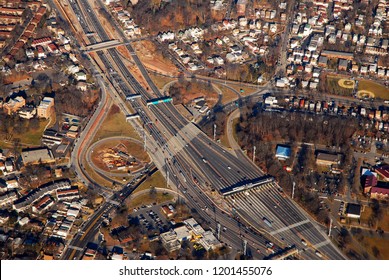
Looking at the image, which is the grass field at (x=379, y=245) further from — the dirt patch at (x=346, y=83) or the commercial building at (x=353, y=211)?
the dirt patch at (x=346, y=83)

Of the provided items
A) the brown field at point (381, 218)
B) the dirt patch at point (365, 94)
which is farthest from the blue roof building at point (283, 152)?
the dirt patch at point (365, 94)

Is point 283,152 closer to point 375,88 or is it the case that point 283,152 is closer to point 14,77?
point 375,88

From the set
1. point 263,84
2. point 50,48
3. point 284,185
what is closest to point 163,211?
point 284,185

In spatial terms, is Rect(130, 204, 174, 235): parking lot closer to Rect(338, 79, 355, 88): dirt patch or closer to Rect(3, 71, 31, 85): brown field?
Rect(3, 71, 31, 85): brown field

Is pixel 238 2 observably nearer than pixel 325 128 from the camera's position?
No

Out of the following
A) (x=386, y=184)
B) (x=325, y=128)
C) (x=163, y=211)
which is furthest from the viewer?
(x=325, y=128)

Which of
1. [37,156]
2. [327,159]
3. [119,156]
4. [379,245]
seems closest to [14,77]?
[37,156]

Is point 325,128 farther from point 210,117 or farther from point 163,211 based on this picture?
point 163,211
